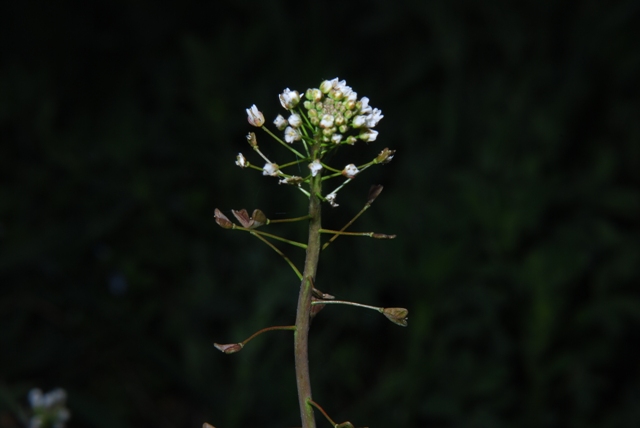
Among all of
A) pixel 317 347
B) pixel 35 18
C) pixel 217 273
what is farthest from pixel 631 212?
pixel 35 18

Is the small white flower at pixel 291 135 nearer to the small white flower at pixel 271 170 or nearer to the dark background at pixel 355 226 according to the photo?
the small white flower at pixel 271 170

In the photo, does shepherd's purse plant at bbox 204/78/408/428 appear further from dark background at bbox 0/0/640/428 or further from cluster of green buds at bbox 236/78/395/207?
dark background at bbox 0/0/640/428

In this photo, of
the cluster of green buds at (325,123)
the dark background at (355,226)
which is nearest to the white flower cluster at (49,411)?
the dark background at (355,226)

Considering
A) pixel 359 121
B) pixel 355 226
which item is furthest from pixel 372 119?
pixel 355 226

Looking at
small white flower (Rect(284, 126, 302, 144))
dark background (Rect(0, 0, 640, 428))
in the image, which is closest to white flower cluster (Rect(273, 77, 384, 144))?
small white flower (Rect(284, 126, 302, 144))

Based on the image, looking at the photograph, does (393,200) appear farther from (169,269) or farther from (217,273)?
(169,269)

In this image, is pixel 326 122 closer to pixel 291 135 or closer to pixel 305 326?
pixel 291 135
